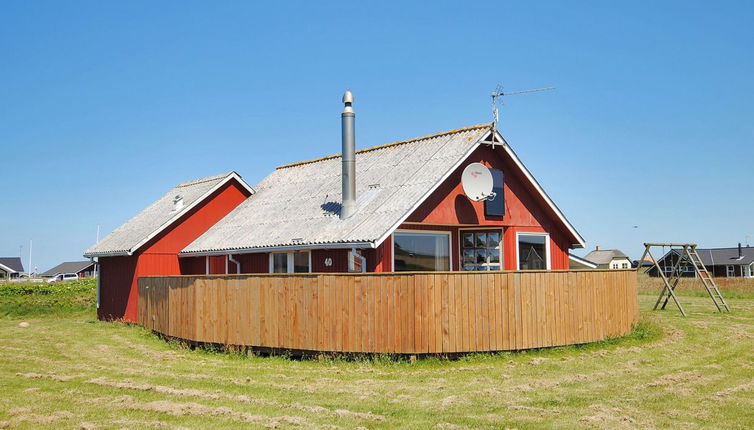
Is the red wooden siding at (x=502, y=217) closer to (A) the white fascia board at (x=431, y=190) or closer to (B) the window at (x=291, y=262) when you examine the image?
(A) the white fascia board at (x=431, y=190)

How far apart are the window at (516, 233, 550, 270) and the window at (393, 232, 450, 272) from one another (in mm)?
2662

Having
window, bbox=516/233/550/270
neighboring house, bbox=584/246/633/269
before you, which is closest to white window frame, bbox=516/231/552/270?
window, bbox=516/233/550/270

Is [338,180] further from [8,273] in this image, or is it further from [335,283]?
[8,273]

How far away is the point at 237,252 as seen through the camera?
22812mm

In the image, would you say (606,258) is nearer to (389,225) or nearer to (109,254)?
(109,254)

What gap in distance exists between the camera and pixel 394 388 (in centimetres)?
1275

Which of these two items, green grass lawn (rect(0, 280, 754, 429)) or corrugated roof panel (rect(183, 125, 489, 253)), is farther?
corrugated roof panel (rect(183, 125, 489, 253))

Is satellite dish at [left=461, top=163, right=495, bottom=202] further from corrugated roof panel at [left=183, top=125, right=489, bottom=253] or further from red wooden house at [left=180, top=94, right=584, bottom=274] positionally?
corrugated roof panel at [left=183, top=125, right=489, bottom=253]

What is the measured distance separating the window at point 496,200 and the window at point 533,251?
132 cm

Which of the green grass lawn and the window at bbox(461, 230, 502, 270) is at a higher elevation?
the window at bbox(461, 230, 502, 270)

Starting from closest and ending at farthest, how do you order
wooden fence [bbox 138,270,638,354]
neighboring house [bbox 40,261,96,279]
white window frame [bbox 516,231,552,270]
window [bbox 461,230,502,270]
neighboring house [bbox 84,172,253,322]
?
wooden fence [bbox 138,270,638,354] → window [bbox 461,230,502,270] → white window frame [bbox 516,231,552,270] → neighboring house [bbox 84,172,253,322] → neighboring house [bbox 40,261,96,279]

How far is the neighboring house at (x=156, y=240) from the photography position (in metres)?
25.8

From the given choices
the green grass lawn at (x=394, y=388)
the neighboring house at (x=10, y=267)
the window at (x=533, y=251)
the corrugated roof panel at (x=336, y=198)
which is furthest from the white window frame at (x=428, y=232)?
the neighboring house at (x=10, y=267)

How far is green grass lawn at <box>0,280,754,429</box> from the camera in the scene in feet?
34.1
